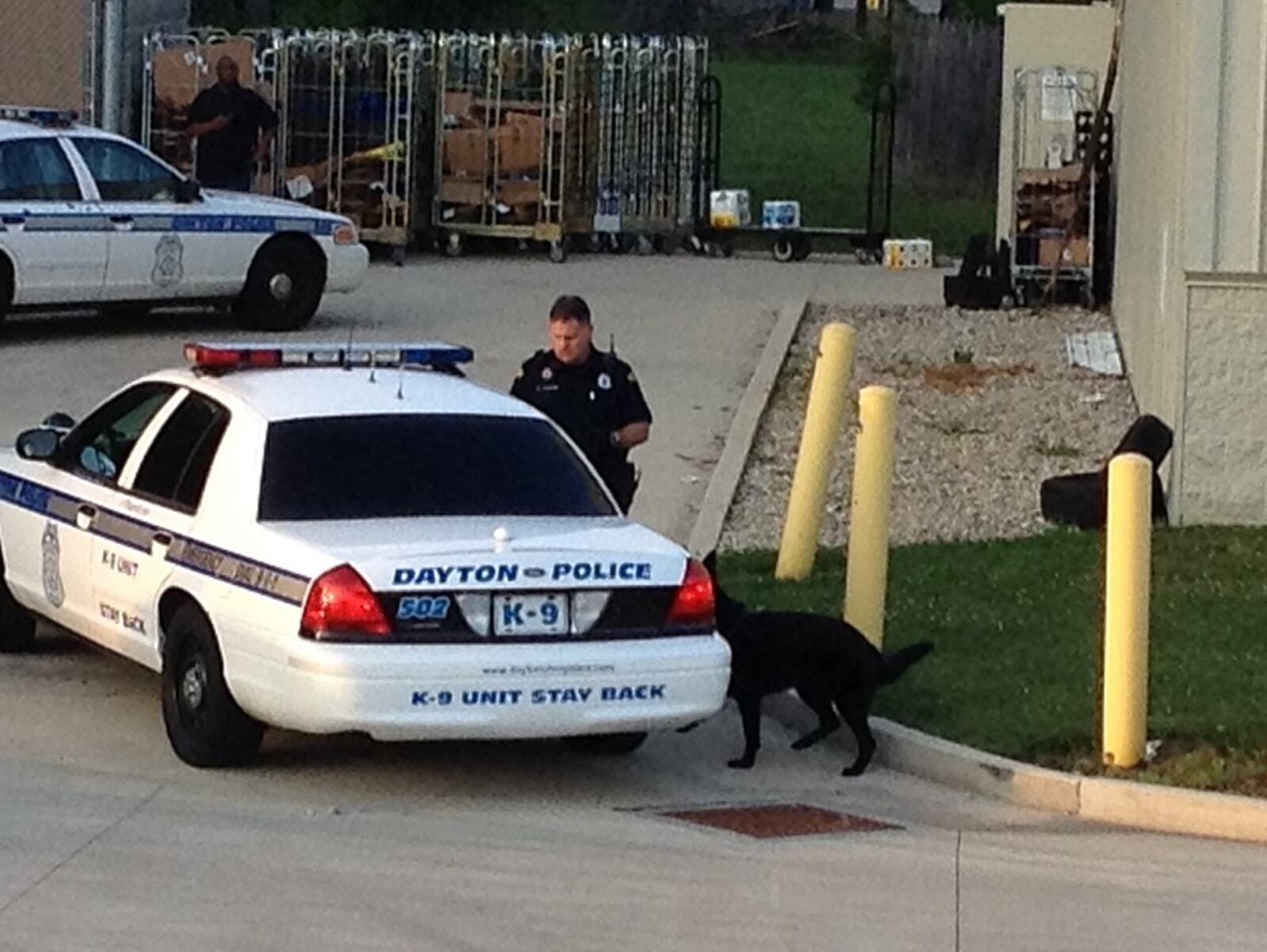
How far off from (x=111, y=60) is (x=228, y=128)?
2.78m

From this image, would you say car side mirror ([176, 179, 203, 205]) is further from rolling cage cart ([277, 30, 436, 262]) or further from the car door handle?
the car door handle

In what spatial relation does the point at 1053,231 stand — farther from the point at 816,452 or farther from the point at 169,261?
the point at 816,452

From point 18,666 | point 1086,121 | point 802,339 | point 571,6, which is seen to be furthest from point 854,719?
point 571,6

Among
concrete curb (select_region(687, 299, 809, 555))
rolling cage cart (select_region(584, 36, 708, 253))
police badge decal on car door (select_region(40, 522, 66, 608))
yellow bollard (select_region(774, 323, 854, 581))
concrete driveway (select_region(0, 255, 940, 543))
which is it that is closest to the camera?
police badge decal on car door (select_region(40, 522, 66, 608))

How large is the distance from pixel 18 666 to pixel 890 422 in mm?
3616

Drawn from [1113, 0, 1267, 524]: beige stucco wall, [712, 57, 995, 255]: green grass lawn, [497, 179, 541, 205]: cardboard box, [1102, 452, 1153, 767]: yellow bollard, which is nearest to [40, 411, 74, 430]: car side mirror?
[1102, 452, 1153, 767]: yellow bollard

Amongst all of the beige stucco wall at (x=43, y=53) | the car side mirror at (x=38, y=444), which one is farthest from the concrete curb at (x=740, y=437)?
the beige stucco wall at (x=43, y=53)

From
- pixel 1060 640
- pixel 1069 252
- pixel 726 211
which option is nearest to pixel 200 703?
pixel 1060 640

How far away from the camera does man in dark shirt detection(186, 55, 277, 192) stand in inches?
974

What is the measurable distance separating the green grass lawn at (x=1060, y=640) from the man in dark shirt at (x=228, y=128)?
12.3 m

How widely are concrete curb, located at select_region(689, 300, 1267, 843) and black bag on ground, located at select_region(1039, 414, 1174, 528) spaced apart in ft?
11.6

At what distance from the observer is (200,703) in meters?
9.52

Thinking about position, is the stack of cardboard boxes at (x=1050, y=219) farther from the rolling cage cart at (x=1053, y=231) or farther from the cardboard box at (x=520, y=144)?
the cardboard box at (x=520, y=144)

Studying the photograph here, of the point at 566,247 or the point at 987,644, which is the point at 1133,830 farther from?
the point at 566,247
